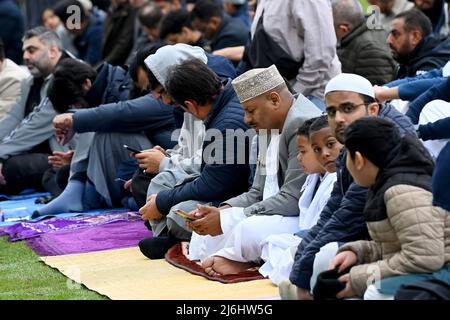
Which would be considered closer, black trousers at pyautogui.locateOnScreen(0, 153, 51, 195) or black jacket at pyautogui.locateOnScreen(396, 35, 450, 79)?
black jacket at pyautogui.locateOnScreen(396, 35, 450, 79)

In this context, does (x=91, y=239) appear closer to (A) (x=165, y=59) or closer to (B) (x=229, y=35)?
(A) (x=165, y=59)

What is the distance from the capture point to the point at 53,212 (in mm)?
8961

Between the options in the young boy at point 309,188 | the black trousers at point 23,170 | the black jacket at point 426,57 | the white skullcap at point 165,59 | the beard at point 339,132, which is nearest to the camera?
the beard at point 339,132

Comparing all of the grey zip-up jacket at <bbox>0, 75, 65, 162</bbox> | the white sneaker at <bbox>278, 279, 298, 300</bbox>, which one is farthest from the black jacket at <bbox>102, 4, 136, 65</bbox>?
the white sneaker at <bbox>278, 279, 298, 300</bbox>

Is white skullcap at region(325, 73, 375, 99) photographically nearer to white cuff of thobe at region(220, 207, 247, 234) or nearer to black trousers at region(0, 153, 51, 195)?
white cuff of thobe at region(220, 207, 247, 234)

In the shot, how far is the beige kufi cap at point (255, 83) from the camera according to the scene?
6371 mm

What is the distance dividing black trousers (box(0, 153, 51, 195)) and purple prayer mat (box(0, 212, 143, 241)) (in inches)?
54.9

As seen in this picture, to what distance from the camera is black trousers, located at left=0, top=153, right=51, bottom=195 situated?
997cm

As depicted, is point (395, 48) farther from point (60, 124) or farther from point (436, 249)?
point (436, 249)

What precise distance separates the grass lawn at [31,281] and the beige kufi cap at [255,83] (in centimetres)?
144

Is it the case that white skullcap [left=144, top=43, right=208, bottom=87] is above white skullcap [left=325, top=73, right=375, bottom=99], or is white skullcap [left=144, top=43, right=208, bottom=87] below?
below

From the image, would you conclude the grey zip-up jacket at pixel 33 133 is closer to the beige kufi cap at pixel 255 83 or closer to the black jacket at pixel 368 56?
the black jacket at pixel 368 56

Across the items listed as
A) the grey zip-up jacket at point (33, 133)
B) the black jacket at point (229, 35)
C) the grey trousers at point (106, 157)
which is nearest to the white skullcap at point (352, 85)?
the grey trousers at point (106, 157)
